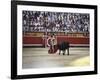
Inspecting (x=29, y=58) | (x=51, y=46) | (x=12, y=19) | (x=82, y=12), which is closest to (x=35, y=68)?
(x=29, y=58)

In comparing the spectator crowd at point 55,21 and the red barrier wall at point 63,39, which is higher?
the spectator crowd at point 55,21

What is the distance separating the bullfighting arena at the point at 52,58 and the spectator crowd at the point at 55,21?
0.63 feet

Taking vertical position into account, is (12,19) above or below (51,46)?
above

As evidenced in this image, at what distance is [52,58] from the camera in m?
1.95

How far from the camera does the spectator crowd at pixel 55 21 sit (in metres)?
1.89

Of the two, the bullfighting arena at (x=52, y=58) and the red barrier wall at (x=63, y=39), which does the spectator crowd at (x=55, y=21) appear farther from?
the bullfighting arena at (x=52, y=58)

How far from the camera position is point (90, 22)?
209 cm

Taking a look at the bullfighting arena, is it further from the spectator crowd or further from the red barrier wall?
the spectator crowd

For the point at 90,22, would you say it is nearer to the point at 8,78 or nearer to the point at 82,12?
the point at 82,12

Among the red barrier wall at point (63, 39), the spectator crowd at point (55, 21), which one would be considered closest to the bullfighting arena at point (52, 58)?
the red barrier wall at point (63, 39)

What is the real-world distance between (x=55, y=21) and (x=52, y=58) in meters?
0.35

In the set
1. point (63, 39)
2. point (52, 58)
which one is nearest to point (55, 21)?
point (63, 39)

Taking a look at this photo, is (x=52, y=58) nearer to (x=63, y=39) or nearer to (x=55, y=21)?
(x=63, y=39)

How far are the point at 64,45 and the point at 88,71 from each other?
0.36m
